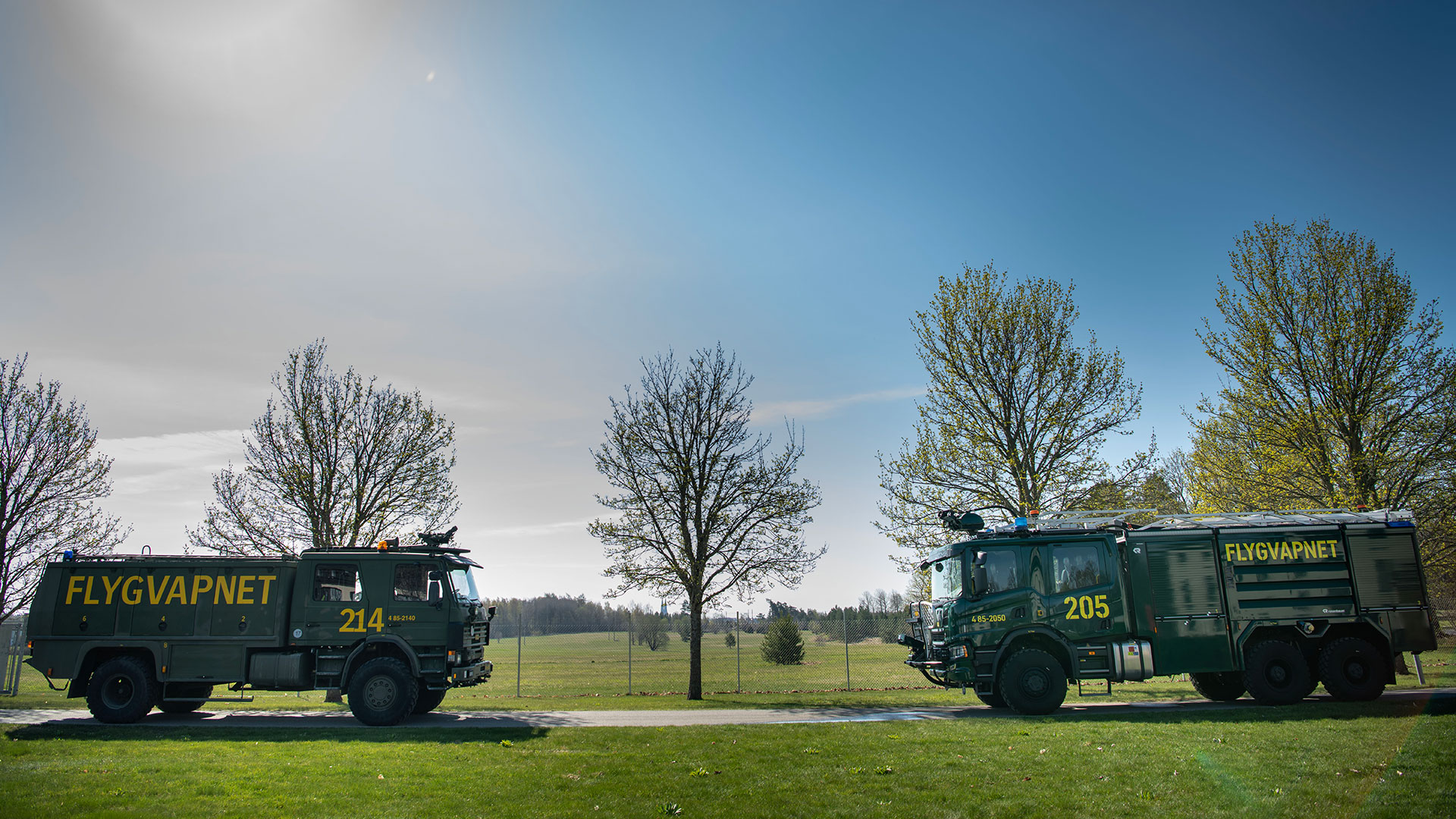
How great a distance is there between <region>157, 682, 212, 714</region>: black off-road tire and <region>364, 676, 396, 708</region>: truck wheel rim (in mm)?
3387

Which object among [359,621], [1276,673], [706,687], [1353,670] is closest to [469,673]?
[359,621]

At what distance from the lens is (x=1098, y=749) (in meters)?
9.55

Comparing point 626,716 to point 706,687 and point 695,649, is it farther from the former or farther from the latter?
point 706,687

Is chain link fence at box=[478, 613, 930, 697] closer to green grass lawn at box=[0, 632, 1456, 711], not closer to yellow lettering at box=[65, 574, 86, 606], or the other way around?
green grass lawn at box=[0, 632, 1456, 711]

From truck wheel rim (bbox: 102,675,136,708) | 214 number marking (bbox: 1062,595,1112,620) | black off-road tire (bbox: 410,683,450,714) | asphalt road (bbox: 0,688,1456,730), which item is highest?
214 number marking (bbox: 1062,595,1112,620)

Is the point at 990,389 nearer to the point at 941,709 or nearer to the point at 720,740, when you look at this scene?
the point at 941,709

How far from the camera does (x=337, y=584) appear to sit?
46.6 ft

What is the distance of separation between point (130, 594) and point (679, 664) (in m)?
33.9

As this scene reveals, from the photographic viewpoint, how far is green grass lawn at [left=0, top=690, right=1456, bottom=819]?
710 cm

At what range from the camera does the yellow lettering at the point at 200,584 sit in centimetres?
1413

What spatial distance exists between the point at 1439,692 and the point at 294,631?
22390mm

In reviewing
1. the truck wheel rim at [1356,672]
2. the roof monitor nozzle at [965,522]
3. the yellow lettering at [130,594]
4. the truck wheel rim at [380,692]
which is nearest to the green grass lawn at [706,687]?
the truck wheel rim at [1356,672]

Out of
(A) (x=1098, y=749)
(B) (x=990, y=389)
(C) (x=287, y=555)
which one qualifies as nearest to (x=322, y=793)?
(C) (x=287, y=555)

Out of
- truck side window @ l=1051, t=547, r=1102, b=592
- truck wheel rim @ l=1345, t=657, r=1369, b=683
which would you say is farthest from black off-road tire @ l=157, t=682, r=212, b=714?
truck wheel rim @ l=1345, t=657, r=1369, b=683
